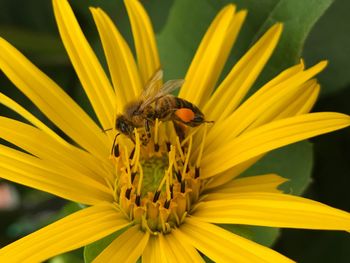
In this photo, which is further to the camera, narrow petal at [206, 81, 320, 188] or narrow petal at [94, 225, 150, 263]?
narrow petal at [206, 81, 320, 188]

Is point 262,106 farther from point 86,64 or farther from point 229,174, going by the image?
point 86,64

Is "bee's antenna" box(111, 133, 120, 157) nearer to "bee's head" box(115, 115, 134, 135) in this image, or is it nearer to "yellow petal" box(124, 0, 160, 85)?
"bee's head" box(115, 115, 134, 135)

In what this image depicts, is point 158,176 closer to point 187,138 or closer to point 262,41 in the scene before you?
point 187,138

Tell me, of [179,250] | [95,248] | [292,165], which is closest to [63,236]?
[95,248]

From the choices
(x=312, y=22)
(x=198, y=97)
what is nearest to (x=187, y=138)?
(x=198, y=97)

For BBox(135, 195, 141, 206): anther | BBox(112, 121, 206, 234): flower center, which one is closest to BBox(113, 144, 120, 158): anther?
BBox(112, 121, 206, 234): flower center

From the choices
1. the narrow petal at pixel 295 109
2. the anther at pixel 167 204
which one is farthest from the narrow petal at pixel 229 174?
the anther at pixel 167 204
